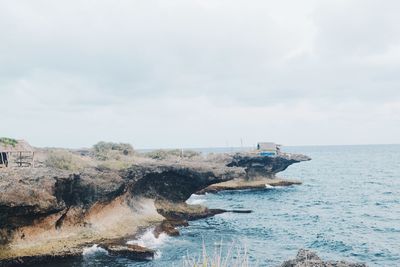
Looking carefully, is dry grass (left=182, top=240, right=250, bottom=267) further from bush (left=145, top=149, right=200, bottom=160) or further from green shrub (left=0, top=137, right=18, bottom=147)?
bush (left=145, top=149, right=200, bottom=160)

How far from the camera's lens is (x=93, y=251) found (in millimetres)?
26516

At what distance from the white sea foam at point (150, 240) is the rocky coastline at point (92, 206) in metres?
0.60

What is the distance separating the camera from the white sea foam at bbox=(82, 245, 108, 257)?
26.1m

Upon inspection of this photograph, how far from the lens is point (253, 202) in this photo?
52.7 m

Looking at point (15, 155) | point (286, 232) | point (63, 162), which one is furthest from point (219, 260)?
point (15, 155)

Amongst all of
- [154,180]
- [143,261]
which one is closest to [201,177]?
[154,180]

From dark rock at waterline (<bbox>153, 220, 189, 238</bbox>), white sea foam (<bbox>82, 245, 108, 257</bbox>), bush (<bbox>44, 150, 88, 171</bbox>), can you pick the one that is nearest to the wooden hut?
bush (<bbox>44, 150, 88, 171</bbox>)

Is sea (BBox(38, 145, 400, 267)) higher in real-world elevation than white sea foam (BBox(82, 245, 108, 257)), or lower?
lower

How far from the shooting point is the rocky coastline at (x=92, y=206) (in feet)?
80.9

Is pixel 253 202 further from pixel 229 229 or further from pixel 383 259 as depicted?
pixel 383 259

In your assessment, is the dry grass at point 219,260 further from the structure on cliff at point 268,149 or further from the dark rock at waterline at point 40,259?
the structure on cliff at point 268,149

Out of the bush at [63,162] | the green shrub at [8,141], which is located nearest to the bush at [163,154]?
the bush at [63,162]

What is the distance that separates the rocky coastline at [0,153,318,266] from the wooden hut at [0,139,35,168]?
449 cm

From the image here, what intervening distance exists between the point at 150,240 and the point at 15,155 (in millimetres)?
13768
